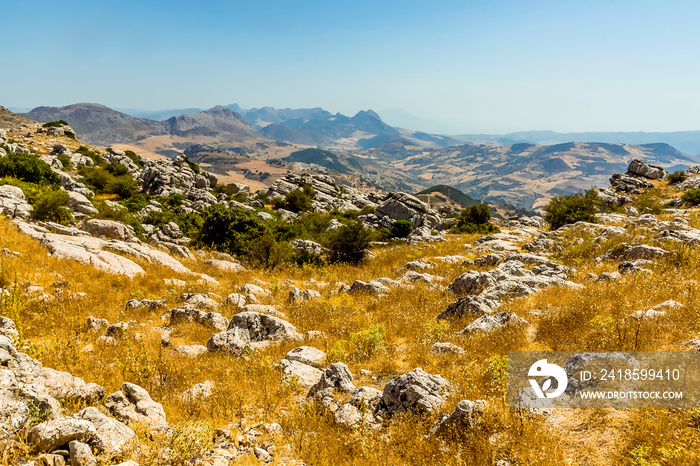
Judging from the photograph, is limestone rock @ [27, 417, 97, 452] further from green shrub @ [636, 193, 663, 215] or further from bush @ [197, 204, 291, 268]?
green shrub @ [636, 193, 663, 215]

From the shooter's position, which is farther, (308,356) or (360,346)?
(360,346)

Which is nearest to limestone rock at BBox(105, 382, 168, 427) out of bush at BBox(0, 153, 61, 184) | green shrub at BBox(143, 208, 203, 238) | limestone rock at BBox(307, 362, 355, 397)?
limestone rock at BBox(307, 362, 355, 397)

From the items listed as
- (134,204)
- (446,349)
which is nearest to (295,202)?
(134,204)

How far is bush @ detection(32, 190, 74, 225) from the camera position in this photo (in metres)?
18.4

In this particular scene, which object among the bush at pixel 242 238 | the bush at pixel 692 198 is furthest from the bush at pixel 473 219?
the bush at pixel 242 238

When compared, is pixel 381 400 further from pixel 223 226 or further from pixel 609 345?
pixel 223 226

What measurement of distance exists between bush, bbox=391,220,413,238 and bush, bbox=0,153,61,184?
37.6 meters

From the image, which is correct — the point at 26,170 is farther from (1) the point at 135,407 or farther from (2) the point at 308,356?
(2) the point at 308,356

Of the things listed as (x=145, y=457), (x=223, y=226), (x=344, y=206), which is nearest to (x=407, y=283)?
(x=145, y=457)

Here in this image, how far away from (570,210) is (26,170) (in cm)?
5205

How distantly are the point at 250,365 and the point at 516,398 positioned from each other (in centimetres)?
541

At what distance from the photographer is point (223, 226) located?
23828 mm

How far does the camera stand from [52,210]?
18969 millimetres

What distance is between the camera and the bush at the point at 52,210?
18.4 meters
